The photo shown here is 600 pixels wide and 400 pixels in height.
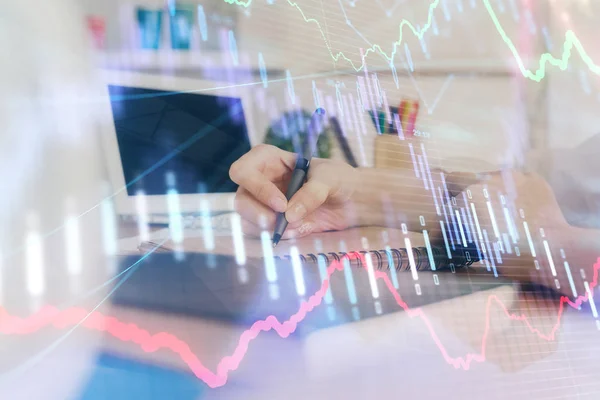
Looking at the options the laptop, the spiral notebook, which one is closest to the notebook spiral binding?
the spiral notebook

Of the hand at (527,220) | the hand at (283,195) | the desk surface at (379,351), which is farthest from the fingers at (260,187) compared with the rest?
the hand at (527,220)

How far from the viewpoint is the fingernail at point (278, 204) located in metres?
0.40

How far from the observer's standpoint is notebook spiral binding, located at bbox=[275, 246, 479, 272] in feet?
1.33

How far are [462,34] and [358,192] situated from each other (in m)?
0.32

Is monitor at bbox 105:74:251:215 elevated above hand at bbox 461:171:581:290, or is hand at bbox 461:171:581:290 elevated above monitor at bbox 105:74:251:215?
monitor at bbox 105:74:251:215

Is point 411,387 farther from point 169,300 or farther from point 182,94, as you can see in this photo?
point 182,94

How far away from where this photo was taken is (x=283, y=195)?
1.34 ft

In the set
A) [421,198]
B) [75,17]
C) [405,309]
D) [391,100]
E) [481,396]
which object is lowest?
[481,396]

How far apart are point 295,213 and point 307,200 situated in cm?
2

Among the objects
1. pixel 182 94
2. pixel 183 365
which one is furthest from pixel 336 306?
pixel 182 94

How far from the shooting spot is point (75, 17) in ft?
1.36

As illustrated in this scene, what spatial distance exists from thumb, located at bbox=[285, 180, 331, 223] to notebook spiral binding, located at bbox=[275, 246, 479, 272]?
0.04 m
